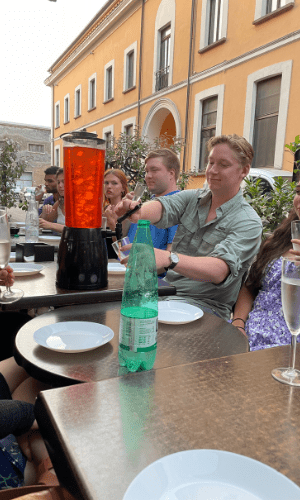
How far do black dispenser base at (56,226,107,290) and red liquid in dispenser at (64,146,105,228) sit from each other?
16cm

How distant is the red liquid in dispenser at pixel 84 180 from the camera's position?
170 centimetres

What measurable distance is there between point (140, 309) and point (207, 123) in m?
9.36

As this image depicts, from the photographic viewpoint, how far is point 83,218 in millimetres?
1657

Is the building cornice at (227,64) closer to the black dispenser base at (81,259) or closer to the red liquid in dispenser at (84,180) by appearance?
the red liquid in dispenser at (84,180)

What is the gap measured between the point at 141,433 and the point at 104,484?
0.33 feet

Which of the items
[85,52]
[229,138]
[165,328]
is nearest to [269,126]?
[229,138]

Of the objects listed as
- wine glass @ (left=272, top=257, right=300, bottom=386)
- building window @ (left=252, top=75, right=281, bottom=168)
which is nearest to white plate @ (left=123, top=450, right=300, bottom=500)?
wine glass @ (left=272, top=257, right=300, bottom=386)

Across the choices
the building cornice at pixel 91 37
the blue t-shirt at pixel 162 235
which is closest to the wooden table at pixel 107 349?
the blue t-shirt at pixel 162 235

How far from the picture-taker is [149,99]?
11.9m

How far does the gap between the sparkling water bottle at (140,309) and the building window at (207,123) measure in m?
8.79

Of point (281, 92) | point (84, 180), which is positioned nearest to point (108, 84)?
point (281, 92)

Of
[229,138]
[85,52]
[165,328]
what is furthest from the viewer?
[85,52]

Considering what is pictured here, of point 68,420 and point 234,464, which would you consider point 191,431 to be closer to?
point 234,464

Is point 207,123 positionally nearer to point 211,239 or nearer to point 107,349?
point 211,239
